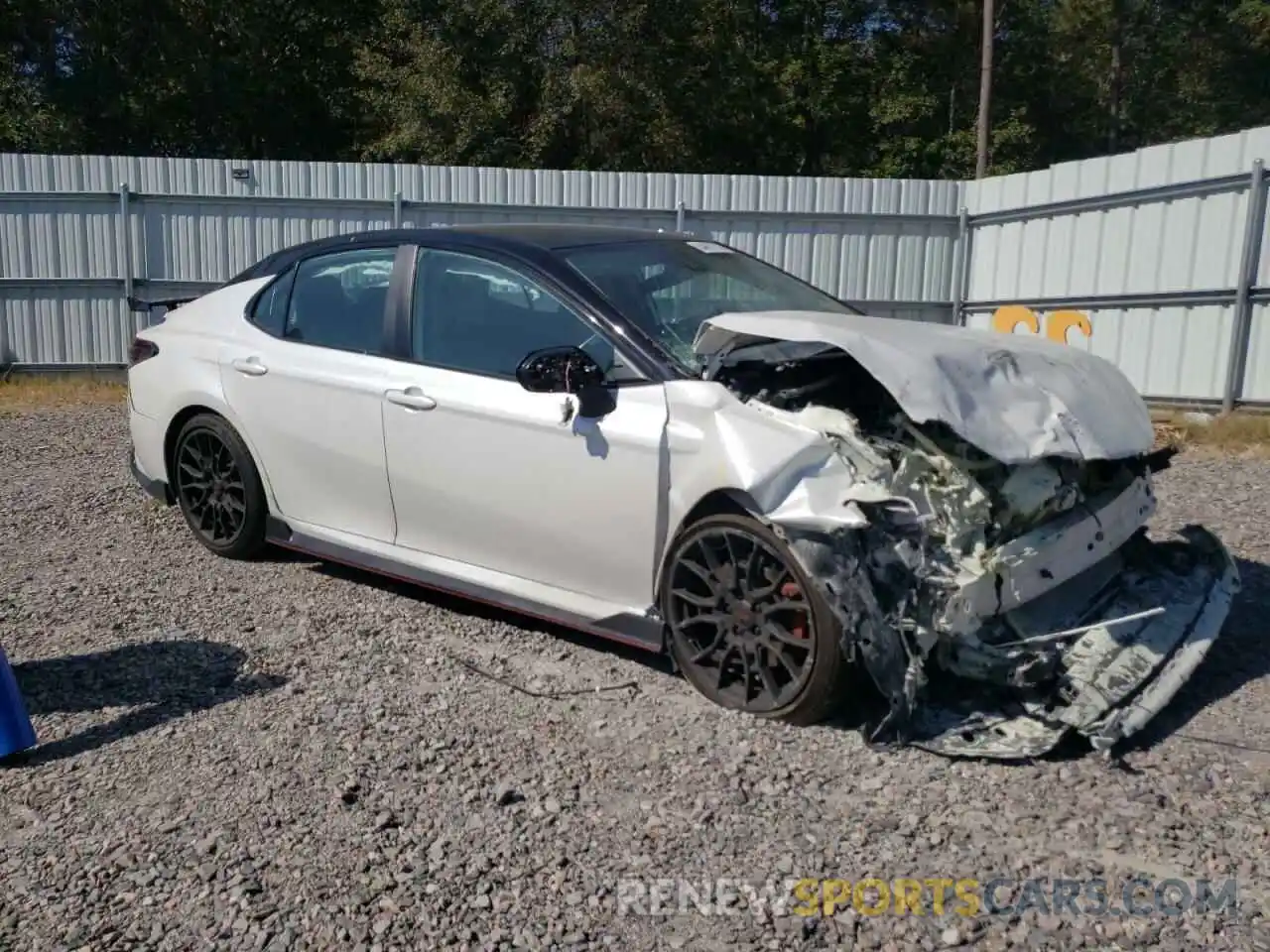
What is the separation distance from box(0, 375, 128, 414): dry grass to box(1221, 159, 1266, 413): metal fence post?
10048 mm

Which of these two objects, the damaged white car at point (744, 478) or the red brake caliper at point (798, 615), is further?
the red brake caliper at point (798, 615)

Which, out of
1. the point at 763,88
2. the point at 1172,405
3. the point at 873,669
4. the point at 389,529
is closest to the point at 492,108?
the point at 763,88

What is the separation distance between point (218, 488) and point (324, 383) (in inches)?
40.1

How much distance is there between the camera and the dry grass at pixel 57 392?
1146 cm

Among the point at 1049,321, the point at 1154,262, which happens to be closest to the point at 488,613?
the point at 1154,262

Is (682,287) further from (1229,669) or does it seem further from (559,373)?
(1229,669)

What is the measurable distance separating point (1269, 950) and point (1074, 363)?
211 cm

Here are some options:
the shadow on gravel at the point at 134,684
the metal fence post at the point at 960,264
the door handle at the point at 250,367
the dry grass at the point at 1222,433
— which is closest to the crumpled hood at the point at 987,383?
the shadow on gravel at the point at 134,684

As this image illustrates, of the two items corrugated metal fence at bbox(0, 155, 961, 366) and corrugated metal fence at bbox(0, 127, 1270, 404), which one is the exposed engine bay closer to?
corrugated metal fence at bbox(0, 127, 1270, 404)

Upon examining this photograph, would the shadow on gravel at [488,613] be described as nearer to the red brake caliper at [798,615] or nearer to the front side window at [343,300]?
the red brake caliper at [798,615]

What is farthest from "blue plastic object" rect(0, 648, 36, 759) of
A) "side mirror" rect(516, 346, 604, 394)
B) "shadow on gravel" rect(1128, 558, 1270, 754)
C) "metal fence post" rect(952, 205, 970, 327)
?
"metal fence post" rect(952, 205, 970, 327)

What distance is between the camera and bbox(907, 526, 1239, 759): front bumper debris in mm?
3504

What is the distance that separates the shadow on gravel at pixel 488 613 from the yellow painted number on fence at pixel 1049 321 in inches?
318

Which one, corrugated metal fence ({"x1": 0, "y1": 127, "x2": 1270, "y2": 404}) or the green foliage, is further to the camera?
the green foliage
